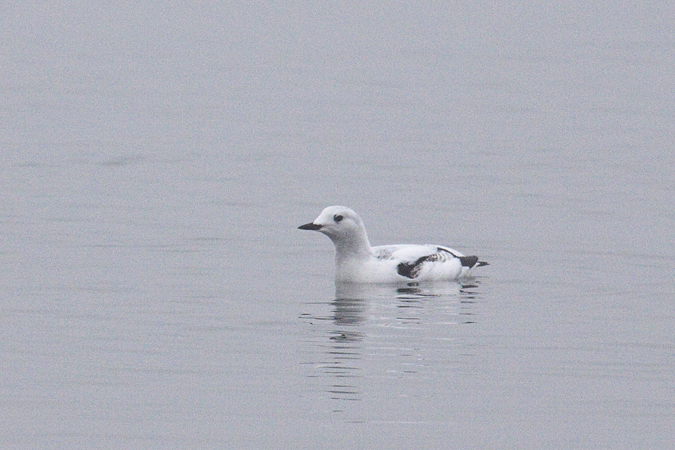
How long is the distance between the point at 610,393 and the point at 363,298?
5524 mm

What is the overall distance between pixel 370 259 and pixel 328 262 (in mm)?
1714

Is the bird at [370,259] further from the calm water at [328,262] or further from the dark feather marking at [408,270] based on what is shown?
the calm water at [328,262]

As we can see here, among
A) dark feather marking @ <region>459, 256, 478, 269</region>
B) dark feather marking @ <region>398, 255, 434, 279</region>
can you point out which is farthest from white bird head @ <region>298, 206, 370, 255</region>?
dark feather marking @ <region>459, 256, 478, 269</region>

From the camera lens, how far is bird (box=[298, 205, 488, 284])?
62.7 feet

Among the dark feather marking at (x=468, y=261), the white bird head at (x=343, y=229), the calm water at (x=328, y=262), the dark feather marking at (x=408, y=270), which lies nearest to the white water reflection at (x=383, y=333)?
the calm water at (x=328, y=262)

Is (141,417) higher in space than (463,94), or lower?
lower

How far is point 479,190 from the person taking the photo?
28062 millimetres

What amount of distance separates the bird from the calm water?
26 centimetres

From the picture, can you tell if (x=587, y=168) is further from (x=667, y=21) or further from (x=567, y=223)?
(x=667, y=21)

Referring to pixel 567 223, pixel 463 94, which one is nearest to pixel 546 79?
pixel 463 94

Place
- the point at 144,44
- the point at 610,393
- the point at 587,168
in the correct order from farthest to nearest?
the point at 144,44
the point at 587,168
the point at 610,393

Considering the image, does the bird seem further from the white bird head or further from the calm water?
the calm water

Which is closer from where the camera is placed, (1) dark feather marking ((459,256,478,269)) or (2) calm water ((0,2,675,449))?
(2) calm water ((0,2,675,449))

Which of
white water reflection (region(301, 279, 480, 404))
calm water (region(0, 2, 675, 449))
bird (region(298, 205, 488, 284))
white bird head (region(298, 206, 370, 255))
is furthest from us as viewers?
white bird head (region(298, 206, 370, 255))
